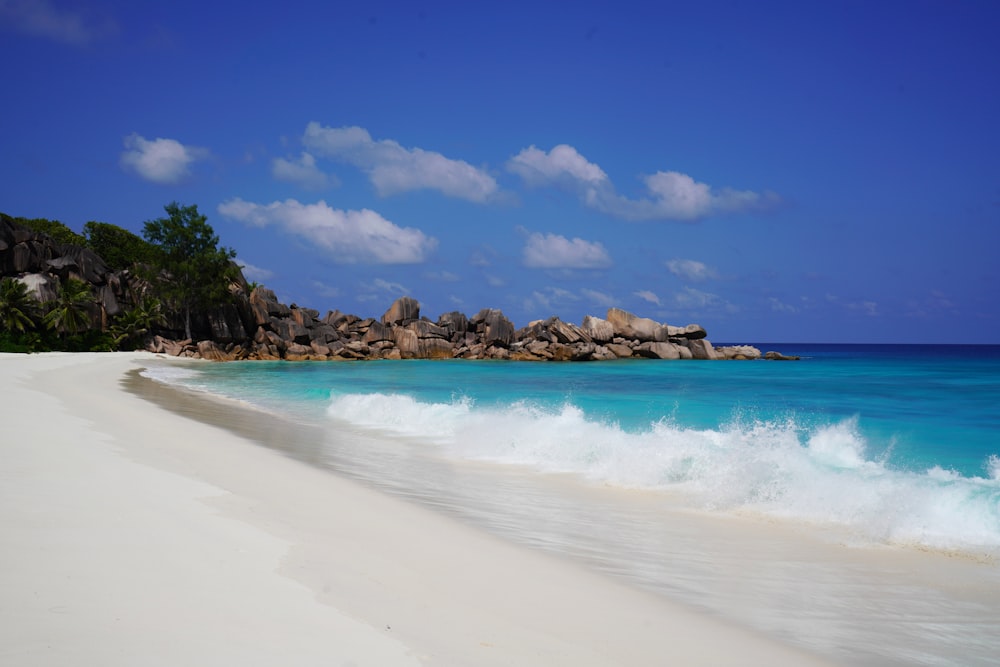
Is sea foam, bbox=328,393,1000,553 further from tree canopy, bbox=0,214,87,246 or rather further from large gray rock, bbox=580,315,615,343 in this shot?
tree canopy, bbox=0,214,87,246

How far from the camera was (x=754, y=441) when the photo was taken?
11.0m

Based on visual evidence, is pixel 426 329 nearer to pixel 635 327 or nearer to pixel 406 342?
pixel 406 342

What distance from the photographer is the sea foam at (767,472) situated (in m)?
7.04

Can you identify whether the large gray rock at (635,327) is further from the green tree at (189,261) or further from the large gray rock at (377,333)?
the green tree at (189,261)

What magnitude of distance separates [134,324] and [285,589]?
6128 centimetres

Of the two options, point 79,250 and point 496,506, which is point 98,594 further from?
point 79,250

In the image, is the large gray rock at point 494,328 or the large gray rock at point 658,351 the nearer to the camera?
the large gray rock at point 658,351

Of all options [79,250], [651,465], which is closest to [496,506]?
[651,465]

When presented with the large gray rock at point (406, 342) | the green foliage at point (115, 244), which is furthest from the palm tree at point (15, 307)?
the large gray rock at point (406, 342)

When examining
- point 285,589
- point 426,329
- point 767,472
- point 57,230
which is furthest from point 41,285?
point 285,589

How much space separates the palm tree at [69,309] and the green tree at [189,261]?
7171 millimetres

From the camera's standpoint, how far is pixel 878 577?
551 cm

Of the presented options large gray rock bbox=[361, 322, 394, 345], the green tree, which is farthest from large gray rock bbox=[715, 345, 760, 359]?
the green tree

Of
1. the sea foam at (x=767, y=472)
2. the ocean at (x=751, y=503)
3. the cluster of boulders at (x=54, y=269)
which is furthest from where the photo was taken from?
the cluster of boulders at (x=54, y=269)
